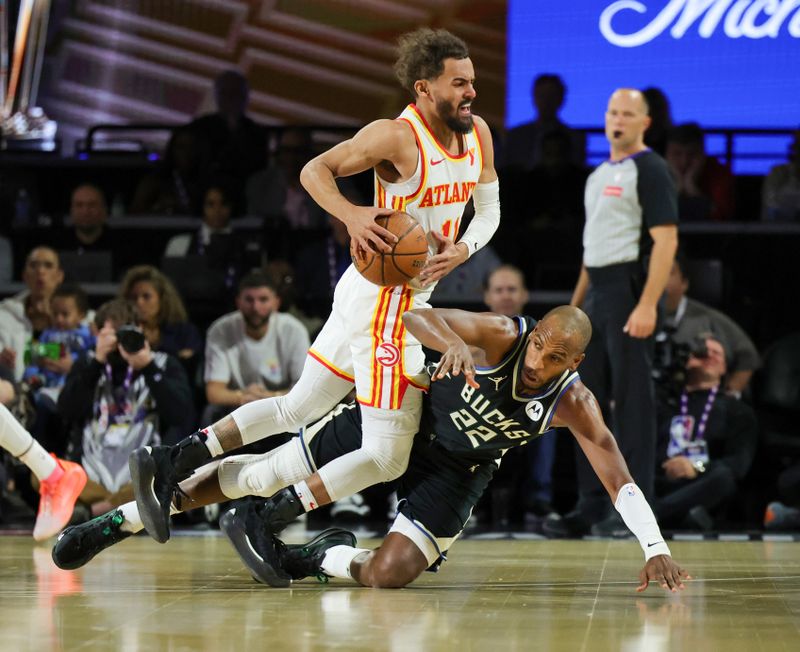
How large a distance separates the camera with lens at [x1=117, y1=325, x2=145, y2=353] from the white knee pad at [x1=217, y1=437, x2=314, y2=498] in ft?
6.89

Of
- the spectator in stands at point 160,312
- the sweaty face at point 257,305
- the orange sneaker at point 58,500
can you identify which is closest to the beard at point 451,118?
the orange sneaker at point 58,500

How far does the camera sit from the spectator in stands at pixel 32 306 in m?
7.33

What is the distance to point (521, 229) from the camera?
28.1 feet

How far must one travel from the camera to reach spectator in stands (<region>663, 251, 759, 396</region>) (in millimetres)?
7059

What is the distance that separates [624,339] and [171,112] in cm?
650

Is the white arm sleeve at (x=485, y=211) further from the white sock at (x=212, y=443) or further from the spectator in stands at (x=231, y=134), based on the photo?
the spectator in stands at (x=231, y=134)

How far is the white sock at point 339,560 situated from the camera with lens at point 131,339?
2.44 meters

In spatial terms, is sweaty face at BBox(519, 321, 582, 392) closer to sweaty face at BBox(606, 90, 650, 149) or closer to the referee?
the referee

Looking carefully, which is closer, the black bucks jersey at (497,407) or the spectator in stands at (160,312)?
the black bucks jersey at (497,407)

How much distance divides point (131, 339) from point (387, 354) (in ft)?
7.98

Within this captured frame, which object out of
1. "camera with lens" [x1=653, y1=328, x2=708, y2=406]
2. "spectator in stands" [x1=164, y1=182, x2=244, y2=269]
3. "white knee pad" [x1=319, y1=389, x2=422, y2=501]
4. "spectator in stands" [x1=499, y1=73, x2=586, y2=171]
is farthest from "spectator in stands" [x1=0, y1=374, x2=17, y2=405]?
"spectator in stands" [x1=499, y1=73, x2=586, y2=171]

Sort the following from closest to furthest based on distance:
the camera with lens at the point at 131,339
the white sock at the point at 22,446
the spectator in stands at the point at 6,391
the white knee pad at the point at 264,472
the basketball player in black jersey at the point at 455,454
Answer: the basketball player in black jersey at the point at 455,454 < the white knee pad at the point at 264,472 < the white sock at the point at 22,446 < the camera with lens at the point at 131,339 < the spectator in stands at the point at 6,391

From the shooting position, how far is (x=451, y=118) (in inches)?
→ 174

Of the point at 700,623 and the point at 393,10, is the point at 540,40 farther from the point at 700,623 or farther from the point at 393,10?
the point at 700,623
